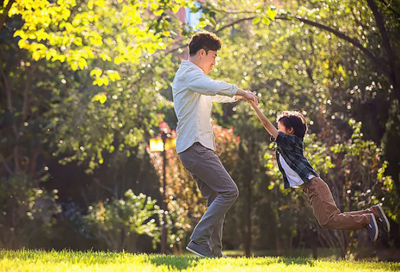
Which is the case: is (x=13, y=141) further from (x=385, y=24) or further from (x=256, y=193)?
(x=385, y=24)

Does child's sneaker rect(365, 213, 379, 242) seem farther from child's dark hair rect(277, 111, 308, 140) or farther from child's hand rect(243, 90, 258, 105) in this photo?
child's hand rect(243, 90, 258, 105)

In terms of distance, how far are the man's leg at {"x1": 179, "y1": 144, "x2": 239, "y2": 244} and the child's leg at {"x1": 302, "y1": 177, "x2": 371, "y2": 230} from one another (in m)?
0.98

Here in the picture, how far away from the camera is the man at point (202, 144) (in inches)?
219

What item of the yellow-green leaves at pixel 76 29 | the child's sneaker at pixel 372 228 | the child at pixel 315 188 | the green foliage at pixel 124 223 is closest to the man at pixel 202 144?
the child at pixel 315 188

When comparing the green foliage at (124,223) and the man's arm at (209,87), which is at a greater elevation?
the man's arm at (209,87)

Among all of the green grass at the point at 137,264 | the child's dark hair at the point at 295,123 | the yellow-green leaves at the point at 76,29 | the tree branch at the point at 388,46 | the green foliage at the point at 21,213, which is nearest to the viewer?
the green grass at the point at 137,264

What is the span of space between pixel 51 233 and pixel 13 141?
3.10 meters

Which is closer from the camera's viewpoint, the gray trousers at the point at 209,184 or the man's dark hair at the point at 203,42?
the gray trousers at the point at 209,184

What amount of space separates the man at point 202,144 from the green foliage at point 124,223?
1261cm

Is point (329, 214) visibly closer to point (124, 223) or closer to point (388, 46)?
point (388, 46)

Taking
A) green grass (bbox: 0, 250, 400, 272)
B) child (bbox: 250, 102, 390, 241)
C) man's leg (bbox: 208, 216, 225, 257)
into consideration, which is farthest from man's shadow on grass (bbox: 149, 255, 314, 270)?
child (bbox: 250, 102, 390, 241)

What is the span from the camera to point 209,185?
5.63 metres

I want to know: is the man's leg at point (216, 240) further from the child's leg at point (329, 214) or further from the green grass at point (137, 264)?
the child's leg at point (329, 214)

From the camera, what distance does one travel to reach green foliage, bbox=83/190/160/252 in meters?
18.3
